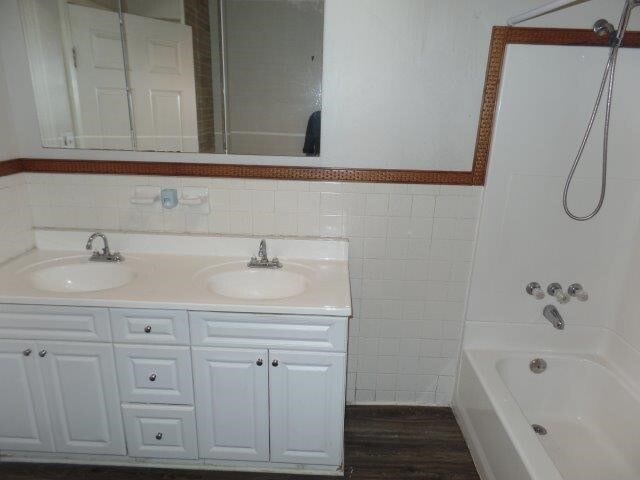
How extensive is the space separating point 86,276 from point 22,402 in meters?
0.56

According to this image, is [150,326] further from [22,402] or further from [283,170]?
[283,170]

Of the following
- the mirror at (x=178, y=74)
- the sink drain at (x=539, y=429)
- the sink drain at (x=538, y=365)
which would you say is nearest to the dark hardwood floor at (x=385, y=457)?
the sink drain at (x=539, y=429)

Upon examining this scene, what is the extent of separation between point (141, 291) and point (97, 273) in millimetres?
463

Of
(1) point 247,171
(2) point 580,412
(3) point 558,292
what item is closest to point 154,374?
(1) point 247,171

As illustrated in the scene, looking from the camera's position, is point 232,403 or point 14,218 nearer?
point 232,403

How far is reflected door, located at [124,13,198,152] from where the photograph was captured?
1.77 m

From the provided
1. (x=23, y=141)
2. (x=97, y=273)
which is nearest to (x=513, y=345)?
(x=97, y=273)

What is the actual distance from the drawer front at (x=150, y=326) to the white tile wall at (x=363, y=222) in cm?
54

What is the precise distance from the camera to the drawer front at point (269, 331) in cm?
150

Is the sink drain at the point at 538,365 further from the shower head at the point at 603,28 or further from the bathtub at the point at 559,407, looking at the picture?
the shower head at the point at 603,28

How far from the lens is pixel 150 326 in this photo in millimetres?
1515

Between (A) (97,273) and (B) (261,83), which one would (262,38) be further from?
(A) (97,273)

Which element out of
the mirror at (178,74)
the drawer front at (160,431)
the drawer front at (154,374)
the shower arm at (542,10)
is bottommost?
the drawer front at (160,431)

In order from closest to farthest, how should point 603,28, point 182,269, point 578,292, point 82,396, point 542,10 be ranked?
point 542,10 < point 603,28 < point 82,396 < point 182,269 < point 578,292
